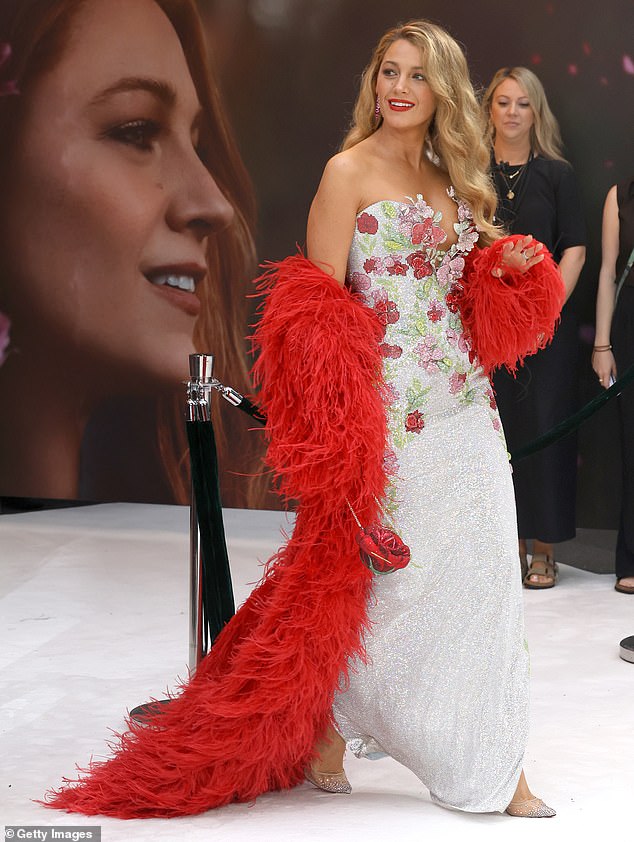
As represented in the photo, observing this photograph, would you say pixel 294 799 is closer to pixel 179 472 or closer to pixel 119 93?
pixel 179 472

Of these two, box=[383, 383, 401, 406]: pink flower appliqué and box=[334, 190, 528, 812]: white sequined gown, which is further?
box=[383, 383, 401, 406]: pink flower appliqué

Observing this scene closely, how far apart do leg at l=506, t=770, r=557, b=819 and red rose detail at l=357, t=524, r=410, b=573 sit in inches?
23.1

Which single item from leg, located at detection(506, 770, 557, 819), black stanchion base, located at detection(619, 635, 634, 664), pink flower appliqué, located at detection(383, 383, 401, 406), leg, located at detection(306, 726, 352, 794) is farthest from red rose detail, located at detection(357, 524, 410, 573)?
black stanchion base, located at detection(619, 635, 634, 664)

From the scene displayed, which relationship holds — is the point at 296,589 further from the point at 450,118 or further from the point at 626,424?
the point at 626,424

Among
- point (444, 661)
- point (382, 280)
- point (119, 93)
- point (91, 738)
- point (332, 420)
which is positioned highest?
point (119, 93)

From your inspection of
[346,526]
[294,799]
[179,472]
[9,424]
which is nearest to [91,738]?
[294,799]

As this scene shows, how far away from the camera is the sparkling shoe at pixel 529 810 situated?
264 cm

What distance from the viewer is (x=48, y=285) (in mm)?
6152

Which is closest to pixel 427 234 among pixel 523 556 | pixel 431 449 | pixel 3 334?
pixel 431 449

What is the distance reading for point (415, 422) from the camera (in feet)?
8.79

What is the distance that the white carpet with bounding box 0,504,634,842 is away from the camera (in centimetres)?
259

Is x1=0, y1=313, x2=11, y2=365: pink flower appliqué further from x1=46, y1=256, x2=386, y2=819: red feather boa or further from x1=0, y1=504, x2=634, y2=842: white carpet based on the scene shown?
x1=46, y1=256, x2=386, y2=819: red feather boa

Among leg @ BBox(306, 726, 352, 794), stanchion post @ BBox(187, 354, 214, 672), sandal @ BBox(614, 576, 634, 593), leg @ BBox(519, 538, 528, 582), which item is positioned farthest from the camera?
leg @ BBox(519, 538, 528, 582)

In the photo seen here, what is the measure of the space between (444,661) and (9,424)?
4.27 m
